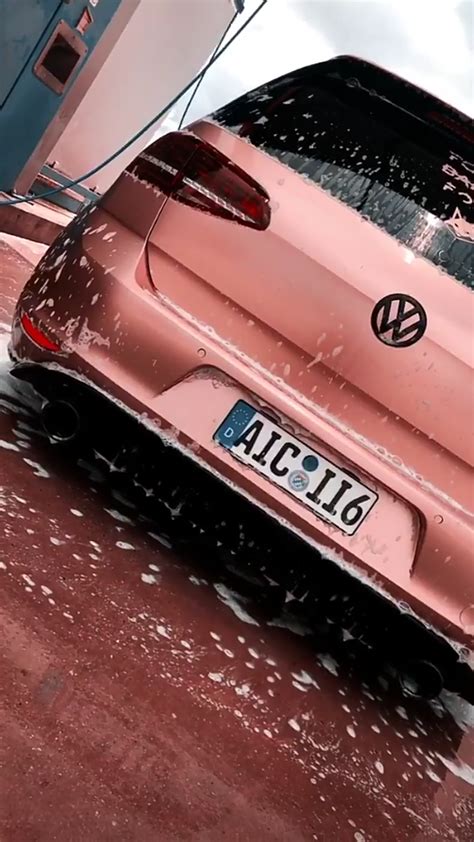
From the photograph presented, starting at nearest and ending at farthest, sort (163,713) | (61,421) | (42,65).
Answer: (163,713)
(61,421)
(42,65)

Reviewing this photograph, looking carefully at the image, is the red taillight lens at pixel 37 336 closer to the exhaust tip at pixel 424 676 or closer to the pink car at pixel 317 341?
the pink car at pixel 317 341

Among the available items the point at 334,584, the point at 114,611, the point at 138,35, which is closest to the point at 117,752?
the point at 114,611

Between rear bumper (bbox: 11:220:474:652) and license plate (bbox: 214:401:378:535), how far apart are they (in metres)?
0.02

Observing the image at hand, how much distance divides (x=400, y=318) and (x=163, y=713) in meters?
1.14

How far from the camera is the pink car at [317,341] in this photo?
2.15 m

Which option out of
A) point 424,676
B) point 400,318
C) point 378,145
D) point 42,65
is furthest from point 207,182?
point 42,65

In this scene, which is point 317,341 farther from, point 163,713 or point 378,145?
point 163,713

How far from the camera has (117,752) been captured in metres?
1.58

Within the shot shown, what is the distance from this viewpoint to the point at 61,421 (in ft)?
7.80

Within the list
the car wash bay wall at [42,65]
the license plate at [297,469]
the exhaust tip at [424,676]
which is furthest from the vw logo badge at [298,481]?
the car wash bay wall at [42,65]

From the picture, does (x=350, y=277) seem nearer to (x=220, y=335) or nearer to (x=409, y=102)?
(x=220, y=335)

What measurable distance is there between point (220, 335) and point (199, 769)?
1.08 m

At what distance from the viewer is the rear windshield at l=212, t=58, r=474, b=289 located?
2184 mm

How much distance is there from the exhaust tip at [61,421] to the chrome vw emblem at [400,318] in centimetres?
89
